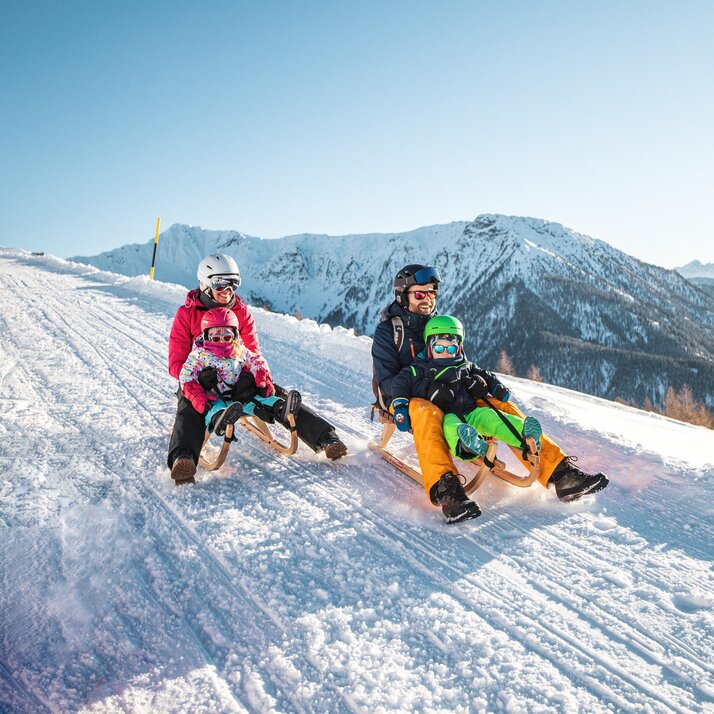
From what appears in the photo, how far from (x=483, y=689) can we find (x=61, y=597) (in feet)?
6.78

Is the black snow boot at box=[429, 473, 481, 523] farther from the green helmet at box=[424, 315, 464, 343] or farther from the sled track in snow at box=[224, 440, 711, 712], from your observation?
the green helmet at box=[424, 315, 464, 343]

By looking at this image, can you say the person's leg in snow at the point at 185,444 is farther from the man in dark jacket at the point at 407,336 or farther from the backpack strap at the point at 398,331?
the backpack strap at the point at 398,331

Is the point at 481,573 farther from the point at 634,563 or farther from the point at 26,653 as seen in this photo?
the point at 26,653

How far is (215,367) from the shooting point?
14.4 feet

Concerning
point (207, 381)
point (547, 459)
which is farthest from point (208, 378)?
point (547, 459)

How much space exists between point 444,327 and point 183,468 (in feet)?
7.79

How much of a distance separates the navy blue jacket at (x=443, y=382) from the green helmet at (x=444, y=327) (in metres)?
0.22

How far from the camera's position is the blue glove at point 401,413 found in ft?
13.2

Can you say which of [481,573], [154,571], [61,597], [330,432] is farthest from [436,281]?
[61,597]

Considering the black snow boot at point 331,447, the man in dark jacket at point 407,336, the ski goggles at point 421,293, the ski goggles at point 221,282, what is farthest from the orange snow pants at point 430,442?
the ski goggles at point 221,282

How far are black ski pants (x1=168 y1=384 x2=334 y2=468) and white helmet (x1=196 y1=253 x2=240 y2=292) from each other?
109 centimetres

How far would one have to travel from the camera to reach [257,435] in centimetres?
475

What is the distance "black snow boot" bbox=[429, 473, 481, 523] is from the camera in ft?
10.9

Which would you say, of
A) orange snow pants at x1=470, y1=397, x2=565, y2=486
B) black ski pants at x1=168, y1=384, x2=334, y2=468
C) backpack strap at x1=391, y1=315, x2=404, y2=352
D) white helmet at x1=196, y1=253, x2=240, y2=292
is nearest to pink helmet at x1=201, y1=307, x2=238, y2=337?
white helmet at x1=196, y1=253, x2=240, y2=292
